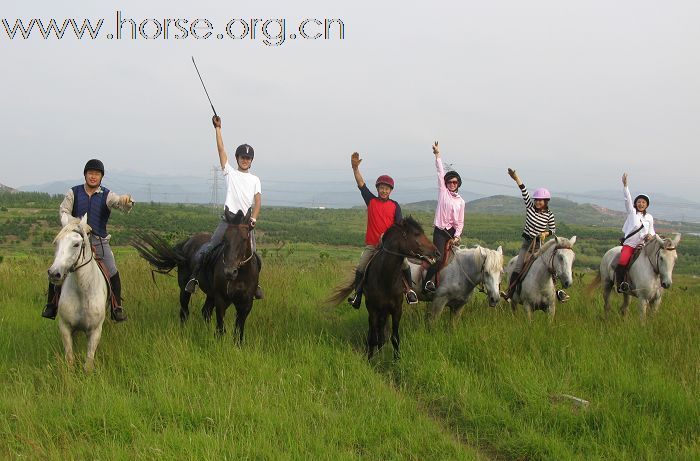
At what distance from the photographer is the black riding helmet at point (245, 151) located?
816 cm

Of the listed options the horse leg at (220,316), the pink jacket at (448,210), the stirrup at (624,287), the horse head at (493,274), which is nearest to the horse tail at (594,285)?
the stirrup at (624,287)

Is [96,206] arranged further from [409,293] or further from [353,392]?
[409,293]

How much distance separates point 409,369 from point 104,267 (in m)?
4.43

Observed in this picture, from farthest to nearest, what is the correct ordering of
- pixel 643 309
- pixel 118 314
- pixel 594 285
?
pixel 594 285 → pixel 643 309 → pixel 118 314

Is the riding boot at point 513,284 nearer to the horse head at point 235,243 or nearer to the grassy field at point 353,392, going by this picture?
the grassy field at point 353,392

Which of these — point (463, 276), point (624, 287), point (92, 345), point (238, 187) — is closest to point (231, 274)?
point (238, 187)

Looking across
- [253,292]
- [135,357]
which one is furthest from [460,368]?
[135,357]

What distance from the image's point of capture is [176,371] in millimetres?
6227

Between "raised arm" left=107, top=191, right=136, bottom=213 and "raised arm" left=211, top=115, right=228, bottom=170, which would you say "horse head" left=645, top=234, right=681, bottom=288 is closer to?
"raised arm" left=211, top=115, right=228, bottom=170

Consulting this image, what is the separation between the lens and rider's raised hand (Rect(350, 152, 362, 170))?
866 cm

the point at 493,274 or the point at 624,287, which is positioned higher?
the point at 493,274

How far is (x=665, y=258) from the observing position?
9344mm

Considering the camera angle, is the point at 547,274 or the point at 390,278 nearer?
the point at 390,278

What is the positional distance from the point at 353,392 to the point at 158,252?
518 cm
